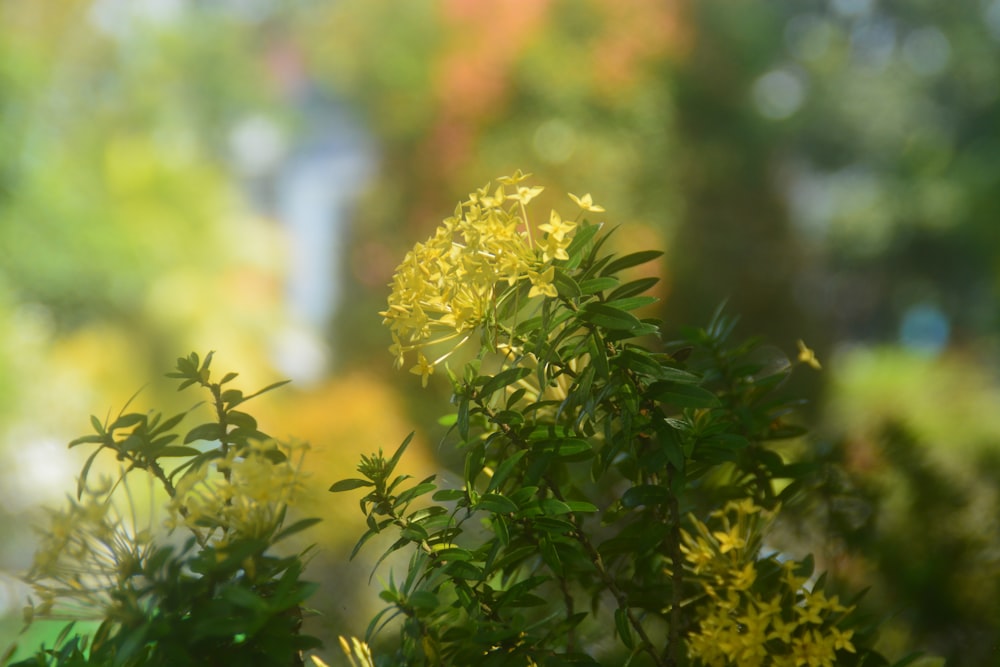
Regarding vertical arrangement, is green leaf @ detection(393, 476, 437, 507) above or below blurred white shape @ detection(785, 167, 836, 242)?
below

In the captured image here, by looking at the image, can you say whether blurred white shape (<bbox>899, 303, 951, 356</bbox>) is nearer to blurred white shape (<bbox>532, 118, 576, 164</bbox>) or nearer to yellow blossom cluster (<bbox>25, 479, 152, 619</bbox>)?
blurred white shape (<bbox>532, 118, 576, 164</bbox>)

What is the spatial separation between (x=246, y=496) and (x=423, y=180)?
8.78 feet

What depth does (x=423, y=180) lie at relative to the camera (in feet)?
9.57

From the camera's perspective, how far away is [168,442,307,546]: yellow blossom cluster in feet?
0.97

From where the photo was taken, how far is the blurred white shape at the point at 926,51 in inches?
163

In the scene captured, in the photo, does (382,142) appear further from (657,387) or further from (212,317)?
(657,387)

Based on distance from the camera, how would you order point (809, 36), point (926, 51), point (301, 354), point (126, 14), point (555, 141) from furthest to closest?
1. point (926, 51)
2. point (809, 36)
3. point (126, 14)
4. point (301, 354)
5. point (555, 141)

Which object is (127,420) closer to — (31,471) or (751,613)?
(751,613)

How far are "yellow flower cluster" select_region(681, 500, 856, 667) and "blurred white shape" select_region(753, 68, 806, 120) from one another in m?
3.13

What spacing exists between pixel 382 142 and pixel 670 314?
135cm

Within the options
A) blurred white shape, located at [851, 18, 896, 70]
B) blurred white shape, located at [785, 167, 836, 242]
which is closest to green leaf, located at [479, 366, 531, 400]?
blurred white shape, located at [785, 167, 836, 242]

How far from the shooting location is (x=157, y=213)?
144 inches

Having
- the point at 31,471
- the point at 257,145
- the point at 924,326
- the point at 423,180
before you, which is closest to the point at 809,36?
the point at 924,326

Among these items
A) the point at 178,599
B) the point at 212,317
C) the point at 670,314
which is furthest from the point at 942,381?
the point at 178,599
